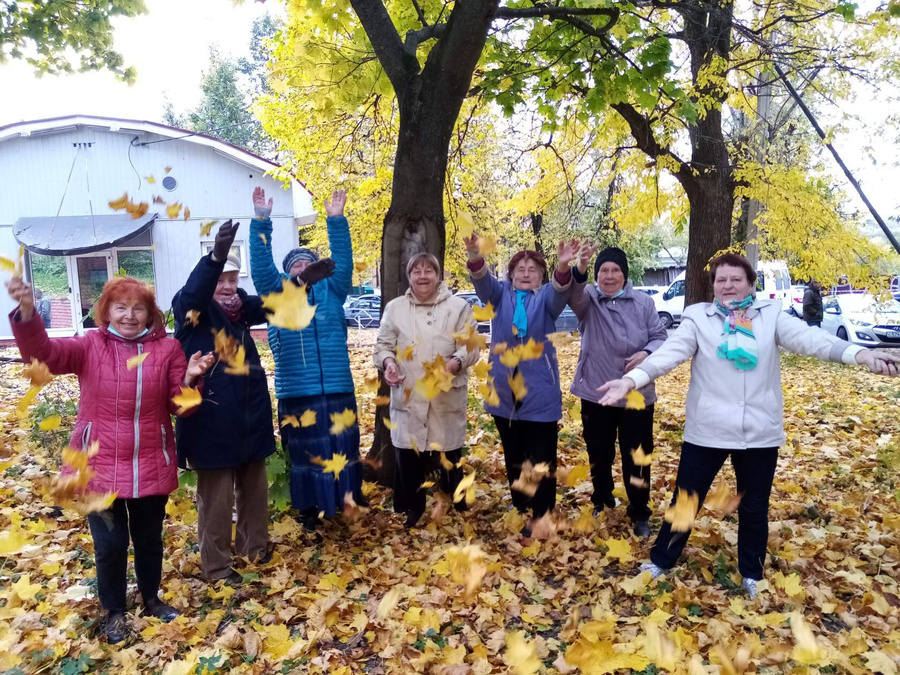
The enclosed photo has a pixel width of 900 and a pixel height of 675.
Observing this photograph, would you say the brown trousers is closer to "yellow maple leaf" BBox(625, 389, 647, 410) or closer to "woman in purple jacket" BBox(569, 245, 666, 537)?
"woman in purple jacket" BBox(569, 245, 666, 537)

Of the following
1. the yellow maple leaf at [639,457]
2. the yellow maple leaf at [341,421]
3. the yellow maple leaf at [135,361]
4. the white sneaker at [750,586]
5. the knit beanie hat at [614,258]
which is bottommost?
the white sneaker at [750,586]

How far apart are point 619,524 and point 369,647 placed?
2046 mm

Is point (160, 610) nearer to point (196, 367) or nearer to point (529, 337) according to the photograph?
point (196, 367)

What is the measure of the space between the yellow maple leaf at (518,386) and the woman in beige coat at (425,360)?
0.93 feet

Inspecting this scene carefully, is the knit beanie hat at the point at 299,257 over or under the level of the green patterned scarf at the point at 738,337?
over

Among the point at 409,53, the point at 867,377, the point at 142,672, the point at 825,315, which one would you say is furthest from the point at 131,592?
the point at 825,315

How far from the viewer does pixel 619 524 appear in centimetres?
423

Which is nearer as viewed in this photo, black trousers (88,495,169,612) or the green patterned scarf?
black trousers (88,495,169,612)

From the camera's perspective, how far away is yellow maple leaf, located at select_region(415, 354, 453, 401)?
390cm

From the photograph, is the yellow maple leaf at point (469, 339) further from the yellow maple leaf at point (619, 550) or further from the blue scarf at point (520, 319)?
the yellow maple leaf at point (619, 550)

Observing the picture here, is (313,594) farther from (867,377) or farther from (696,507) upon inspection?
(867,377)

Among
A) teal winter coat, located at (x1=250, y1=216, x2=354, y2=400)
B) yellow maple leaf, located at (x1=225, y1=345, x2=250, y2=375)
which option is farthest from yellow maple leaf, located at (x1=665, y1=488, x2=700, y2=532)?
yellow maple leaf, located at (x1=225, y1=345, x2=250, y2=375)

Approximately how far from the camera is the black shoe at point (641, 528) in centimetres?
405

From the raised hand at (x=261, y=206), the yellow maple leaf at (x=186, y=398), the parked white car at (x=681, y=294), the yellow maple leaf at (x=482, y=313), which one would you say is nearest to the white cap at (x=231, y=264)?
the raised hand at (x=261, y=206)
